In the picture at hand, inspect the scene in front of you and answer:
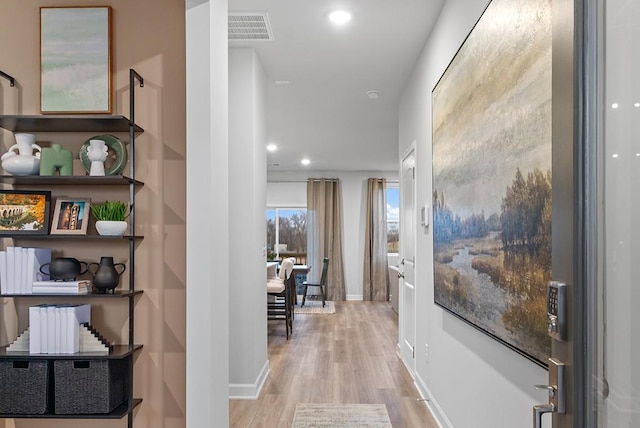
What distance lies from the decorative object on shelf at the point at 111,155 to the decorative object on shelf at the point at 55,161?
0.19 ft

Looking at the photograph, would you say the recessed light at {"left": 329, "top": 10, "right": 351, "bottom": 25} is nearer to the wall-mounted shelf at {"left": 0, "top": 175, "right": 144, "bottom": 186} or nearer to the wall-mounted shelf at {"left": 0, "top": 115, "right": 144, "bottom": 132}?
the wall-mounted shelf at {"left": 0, "top": 115, "right": 144, "bottom": 132}

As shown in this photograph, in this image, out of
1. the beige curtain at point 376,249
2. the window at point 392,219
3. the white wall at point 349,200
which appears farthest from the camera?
the window at point 392,219

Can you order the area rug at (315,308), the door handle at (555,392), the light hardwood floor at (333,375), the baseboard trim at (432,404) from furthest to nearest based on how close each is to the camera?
the area rug at (315,308)
the light hardwood floor at (333,375)
the baseboard trim at (432,404)
the door handle at (555,392)

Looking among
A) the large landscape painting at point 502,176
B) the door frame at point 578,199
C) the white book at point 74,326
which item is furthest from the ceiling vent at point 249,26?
the door frame at point 578,199

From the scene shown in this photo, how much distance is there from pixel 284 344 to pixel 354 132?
10.1ft

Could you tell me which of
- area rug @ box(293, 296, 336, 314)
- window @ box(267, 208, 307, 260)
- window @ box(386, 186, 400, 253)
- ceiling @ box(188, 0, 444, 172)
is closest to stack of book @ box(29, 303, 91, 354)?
ceiling @ box(188, 0, 444, 172)

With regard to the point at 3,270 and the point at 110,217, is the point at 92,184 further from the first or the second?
the point at 3,270

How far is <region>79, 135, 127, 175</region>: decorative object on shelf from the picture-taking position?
213 centimetres

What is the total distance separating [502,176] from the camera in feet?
6.23

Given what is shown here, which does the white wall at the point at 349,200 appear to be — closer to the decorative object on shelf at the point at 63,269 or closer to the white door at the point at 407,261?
the white door at the point at 407,261

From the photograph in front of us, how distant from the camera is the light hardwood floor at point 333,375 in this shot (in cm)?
340

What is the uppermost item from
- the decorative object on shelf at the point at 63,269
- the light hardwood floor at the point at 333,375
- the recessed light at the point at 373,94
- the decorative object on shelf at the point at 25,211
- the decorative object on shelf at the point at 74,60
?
the recessed light at the point at 373,94

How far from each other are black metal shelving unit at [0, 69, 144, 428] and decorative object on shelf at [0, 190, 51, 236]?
0.04 m

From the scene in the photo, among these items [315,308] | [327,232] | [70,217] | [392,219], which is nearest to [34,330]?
[70,217]
